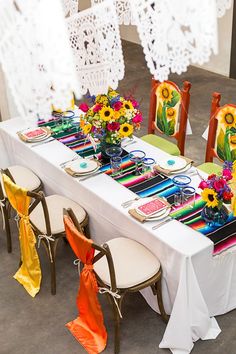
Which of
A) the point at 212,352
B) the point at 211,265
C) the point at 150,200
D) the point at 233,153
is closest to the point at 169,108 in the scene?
the point at 233,153

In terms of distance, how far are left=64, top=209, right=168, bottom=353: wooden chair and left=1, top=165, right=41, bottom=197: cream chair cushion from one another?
932 millimetres

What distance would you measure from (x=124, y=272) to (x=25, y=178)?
1305mm

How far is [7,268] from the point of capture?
3.57 meters

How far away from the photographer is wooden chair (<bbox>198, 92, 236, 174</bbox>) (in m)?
3.51

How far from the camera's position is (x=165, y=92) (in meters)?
3.96

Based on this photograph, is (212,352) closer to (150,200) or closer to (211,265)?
(211,265)

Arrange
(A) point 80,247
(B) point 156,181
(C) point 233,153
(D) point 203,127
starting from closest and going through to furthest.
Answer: (A) point 80,247
(B) point 156,181
(C) point 233,153
(D) point 203,127

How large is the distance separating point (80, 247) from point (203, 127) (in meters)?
3.03

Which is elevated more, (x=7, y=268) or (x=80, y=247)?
(x=80, y=247)

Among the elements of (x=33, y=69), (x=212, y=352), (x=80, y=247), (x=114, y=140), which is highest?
(x=33, y=69)

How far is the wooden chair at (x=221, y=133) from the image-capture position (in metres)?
3.51

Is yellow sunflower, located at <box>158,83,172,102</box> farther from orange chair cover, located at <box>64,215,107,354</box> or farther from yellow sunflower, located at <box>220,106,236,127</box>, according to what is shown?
orange chair cover, located at <box>64,215,107,354</box>

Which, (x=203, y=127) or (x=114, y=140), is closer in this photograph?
(x=114, y=140)

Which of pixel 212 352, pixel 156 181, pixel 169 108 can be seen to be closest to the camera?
pixel 212 352
